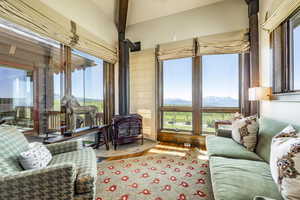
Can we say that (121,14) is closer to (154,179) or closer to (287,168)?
(154,179)

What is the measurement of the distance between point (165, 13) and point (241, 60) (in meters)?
2.04

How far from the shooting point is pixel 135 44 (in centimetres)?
363

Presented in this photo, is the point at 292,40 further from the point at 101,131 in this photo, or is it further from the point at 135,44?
the point at 101,131

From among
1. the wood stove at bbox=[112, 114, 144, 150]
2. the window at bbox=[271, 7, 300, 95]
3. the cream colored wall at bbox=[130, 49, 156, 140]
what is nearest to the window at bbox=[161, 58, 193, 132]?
the cream colored wall at bbox=[130, 49, 156, 140]

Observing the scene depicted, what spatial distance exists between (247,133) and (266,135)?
0.22 meters

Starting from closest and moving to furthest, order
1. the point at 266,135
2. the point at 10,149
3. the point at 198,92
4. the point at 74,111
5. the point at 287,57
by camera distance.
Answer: the point at 10,149
the point at 266,135
the point at 287,57
the point at 74,111
the point at 198,92

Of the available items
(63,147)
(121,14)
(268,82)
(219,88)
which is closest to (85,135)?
(63,147)

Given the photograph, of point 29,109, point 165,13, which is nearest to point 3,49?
point 29,109

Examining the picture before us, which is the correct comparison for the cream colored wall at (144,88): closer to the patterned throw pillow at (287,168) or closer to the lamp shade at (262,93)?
the lamp shade at (262,93)

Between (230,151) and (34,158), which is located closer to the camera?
(34,158)

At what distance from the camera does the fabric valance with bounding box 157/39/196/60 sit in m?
3.10

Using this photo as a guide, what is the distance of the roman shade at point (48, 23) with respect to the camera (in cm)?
166

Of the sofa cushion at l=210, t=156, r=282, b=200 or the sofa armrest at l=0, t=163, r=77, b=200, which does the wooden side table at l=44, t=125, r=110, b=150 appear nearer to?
the sofa armrest at l=0, t=163, r=77, b=200

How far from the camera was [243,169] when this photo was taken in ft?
4.18
